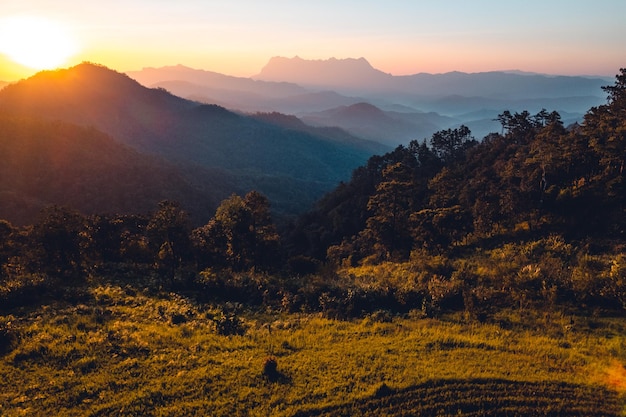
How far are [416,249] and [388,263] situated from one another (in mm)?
5031

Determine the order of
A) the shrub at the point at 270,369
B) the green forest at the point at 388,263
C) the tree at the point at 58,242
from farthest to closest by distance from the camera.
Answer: the tree at the point at 58,242 → the green forest at the point at 388,263 → the shrub at the point at 270,369

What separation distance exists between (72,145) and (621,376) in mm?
141860

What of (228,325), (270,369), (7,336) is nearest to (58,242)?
(7,336)

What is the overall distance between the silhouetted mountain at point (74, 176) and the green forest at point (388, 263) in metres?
55.2

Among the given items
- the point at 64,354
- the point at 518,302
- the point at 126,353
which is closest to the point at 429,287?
the point at 518,302

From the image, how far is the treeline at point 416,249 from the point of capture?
86.2 feet

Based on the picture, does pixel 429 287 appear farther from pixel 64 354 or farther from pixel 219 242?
pixel 219 242

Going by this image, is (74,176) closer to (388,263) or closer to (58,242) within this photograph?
(58,242)

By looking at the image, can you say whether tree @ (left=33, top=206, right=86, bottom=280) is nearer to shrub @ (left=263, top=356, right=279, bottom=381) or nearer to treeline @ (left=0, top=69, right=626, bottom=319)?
treeline @ (left=0, top=69, right=626, bottom=319)

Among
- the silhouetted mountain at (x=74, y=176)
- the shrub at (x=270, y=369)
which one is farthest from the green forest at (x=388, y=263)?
the silhouetted mountain at (x=74, y=176)

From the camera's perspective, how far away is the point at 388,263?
41.9m

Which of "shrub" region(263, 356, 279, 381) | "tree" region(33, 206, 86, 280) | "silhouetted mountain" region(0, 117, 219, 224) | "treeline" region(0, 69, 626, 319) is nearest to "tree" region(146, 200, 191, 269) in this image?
"treeline" region(0, 69, 626, 319)

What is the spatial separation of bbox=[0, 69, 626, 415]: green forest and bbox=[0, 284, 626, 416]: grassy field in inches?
9.2

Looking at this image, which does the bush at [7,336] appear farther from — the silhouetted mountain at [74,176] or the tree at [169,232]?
the silhouetted mountain at [74,176]
